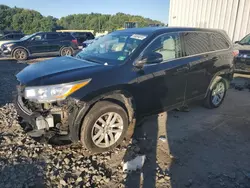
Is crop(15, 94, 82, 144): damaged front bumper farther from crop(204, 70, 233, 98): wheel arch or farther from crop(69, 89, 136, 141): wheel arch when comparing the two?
crop(204, 70, 233, 98): wheel arch

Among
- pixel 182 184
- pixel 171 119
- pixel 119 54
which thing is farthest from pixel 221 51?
pixel 182 184

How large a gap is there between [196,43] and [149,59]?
141cm

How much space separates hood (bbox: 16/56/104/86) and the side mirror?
0.55 m

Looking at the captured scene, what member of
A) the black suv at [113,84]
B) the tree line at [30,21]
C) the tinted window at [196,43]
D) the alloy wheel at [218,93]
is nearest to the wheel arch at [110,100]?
the black suv at [113,84]

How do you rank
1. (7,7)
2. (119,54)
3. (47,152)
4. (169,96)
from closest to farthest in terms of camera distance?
(47,152), (119,54), (169,96), (7,7)

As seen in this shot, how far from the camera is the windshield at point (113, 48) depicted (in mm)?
3482

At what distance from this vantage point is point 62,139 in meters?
2.99

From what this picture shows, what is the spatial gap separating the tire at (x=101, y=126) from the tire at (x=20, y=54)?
11174 mm

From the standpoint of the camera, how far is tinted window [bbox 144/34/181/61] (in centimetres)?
365

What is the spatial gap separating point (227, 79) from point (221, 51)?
0.75 meters

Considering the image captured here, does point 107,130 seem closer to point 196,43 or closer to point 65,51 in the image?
point 196,43

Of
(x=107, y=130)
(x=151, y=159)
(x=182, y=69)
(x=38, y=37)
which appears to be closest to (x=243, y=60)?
(x=182, y=69)

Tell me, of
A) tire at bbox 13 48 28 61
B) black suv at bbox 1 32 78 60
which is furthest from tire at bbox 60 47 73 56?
tire at bbox 13 48 28 61

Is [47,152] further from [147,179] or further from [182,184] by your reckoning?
[182,184]
